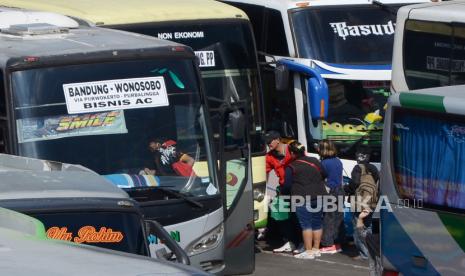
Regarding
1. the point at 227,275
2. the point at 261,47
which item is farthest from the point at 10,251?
the point at 261,47

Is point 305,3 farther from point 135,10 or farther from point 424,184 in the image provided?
point 424,184

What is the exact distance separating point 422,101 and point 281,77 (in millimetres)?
5567

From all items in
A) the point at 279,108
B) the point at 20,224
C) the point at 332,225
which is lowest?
the point at 332,225

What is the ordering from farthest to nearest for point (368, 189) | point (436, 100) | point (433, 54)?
point (368, 189)
point (433, 54)
point (436, 100)

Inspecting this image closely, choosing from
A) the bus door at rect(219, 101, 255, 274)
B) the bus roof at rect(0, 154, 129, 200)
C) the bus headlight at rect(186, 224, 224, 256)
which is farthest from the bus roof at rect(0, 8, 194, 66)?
the bus roof at rect(0, 154, 129, 200)

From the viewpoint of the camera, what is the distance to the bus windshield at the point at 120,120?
943 centimetres

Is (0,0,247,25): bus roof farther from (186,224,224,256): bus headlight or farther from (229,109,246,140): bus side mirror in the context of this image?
(186,224,224,256): bus headlight

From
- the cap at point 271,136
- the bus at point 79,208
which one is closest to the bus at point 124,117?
the bus at point 79,208

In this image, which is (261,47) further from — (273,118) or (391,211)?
(391,211)

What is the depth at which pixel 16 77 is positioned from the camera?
941 cm

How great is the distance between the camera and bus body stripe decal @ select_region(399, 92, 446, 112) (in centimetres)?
888

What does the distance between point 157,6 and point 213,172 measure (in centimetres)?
362

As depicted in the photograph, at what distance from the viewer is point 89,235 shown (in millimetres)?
6512

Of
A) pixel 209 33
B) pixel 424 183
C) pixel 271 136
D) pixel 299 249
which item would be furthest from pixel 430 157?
pixel 299 249
